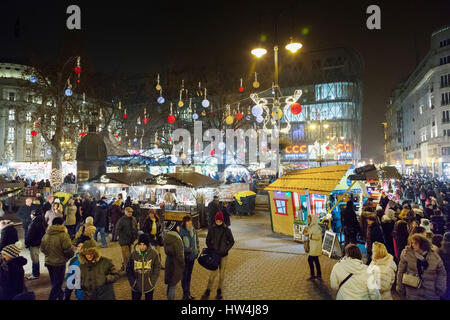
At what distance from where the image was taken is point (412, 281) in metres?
4.50

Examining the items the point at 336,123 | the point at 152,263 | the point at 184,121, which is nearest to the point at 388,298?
the point at 152,263

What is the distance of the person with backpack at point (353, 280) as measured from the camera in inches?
145

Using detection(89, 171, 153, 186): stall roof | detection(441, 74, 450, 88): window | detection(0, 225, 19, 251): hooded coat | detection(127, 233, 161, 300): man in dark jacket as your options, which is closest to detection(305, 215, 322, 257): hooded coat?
detection(127, 233, 161, 300): man in dark jacket

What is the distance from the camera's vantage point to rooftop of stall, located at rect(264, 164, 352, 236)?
9.64 metres

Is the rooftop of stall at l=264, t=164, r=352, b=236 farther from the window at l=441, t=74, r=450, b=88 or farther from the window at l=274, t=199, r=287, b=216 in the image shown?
the window at l=441, t=74, r=450, b=88

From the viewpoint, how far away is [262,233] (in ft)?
39.3

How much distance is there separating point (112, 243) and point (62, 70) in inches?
700

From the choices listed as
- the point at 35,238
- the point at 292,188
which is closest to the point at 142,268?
the point at 35,238

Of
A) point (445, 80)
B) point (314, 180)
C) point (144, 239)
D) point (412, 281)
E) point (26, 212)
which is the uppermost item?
point (445, 80)

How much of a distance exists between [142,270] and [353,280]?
3.02 m

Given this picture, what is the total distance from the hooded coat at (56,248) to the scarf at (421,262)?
5.79 metres

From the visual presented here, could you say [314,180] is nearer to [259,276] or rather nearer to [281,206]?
[281,206]

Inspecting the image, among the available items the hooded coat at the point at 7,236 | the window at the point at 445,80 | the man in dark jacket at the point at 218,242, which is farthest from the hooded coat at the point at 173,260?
the window at the point at 445,80

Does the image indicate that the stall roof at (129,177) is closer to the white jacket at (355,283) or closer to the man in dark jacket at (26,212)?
the man in dark jacket at (26,212)
